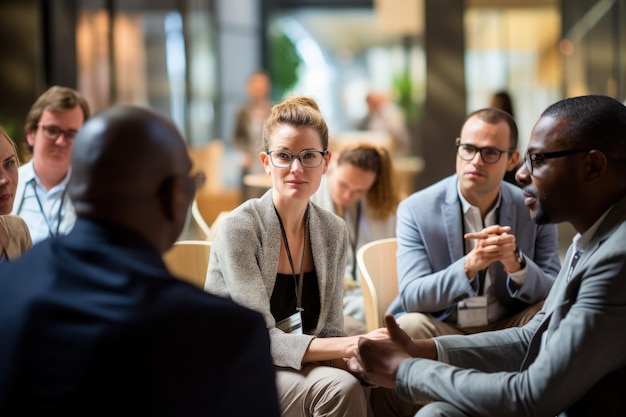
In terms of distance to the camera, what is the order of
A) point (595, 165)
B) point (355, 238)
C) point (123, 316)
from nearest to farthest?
point (123, 316), point (595, 165), point (355, 238)

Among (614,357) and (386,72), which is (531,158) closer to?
(614,357)

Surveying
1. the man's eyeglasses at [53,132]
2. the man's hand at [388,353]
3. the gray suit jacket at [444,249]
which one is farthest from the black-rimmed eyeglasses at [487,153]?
the man's eyeglasses at [53,132]

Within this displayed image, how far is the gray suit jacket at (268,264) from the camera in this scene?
101 inches

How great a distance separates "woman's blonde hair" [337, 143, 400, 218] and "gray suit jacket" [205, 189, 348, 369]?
1347mm

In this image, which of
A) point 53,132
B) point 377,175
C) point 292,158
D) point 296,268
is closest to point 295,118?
point 292,158

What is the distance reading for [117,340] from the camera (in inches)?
52.1

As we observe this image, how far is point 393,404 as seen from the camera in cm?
307

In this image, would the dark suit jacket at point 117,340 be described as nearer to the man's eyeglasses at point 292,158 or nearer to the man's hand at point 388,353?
the man's hand at point 388,353

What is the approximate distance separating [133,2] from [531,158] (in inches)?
437

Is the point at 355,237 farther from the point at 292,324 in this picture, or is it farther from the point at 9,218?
the point at 9,218

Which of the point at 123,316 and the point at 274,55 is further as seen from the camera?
the point at 274,55

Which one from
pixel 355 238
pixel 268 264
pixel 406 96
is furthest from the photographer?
pixel 406 96

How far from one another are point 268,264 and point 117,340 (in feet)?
4.43

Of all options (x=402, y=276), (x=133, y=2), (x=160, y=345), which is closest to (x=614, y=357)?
(x=160, y=345)
